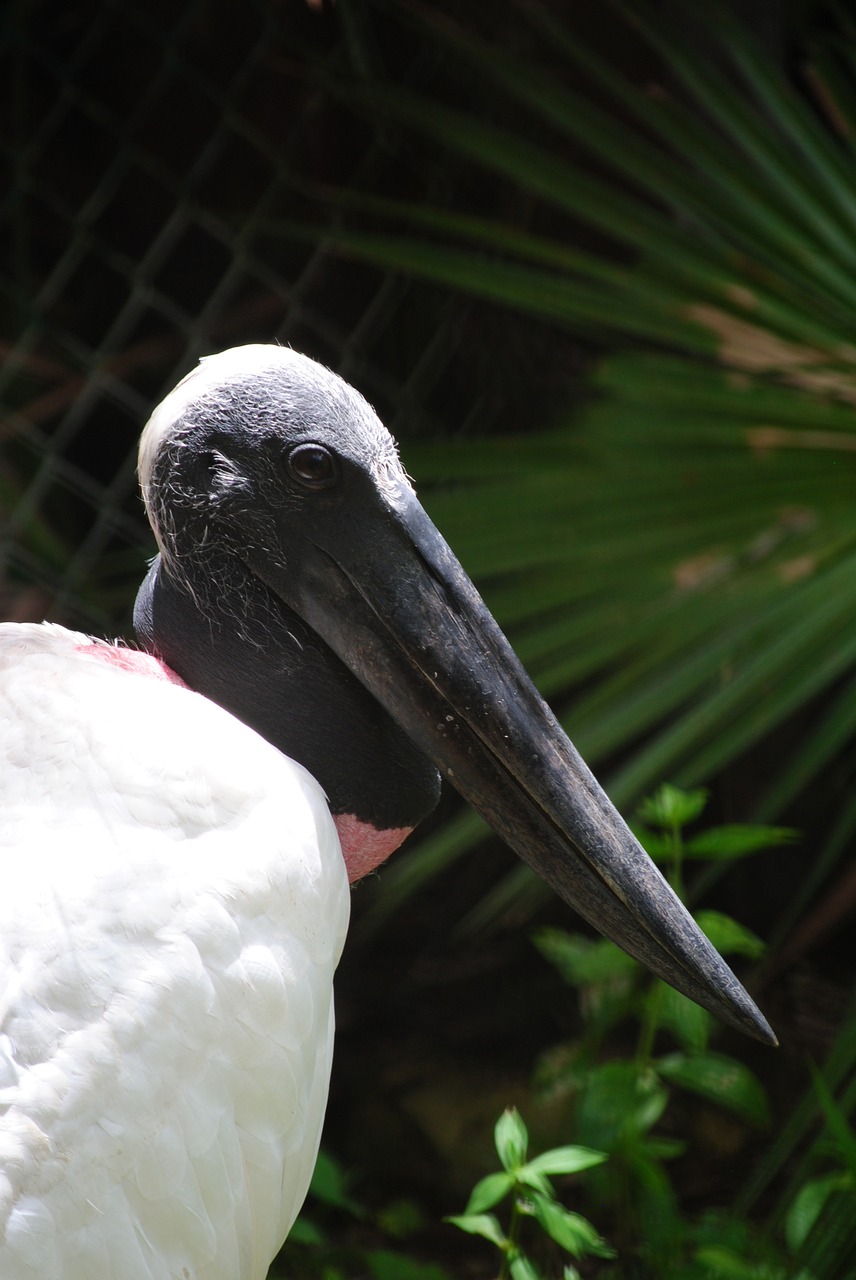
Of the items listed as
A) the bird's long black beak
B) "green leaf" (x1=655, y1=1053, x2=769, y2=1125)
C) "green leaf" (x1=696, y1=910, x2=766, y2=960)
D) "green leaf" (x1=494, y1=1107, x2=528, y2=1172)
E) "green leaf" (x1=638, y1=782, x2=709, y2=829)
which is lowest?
"green leaf" (x1=494, y1=1107, x2=528, y2=1172)

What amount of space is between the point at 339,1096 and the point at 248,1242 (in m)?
1.66

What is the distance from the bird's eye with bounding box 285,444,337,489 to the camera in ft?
4.64

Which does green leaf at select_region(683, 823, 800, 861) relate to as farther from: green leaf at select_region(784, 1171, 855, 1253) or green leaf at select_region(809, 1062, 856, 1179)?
green leaf at select_region(784, 1171, 855, 1253)

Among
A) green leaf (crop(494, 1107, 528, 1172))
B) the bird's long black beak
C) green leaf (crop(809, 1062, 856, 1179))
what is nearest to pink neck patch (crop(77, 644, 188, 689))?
the bird's long black beak

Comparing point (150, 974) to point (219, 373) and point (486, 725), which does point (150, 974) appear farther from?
point (219, 373)

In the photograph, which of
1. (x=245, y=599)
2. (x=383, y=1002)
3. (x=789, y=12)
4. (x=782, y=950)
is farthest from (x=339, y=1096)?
(x=789, y=12)

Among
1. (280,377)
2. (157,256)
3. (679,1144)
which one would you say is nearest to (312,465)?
(280,377)

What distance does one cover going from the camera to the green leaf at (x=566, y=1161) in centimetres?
164

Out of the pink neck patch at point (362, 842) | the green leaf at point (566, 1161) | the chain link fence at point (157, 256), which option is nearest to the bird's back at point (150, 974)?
the pink neck patch at point (362, 842)

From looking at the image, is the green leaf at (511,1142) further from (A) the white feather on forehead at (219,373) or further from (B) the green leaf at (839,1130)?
(A) the white feather on forehead at (219,373)

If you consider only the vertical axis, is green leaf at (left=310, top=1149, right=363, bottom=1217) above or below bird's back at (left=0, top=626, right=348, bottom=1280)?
below

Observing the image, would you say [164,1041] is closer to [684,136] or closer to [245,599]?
[245,599]

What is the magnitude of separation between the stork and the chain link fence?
1.54 m

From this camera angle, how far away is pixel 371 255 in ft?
7.66
